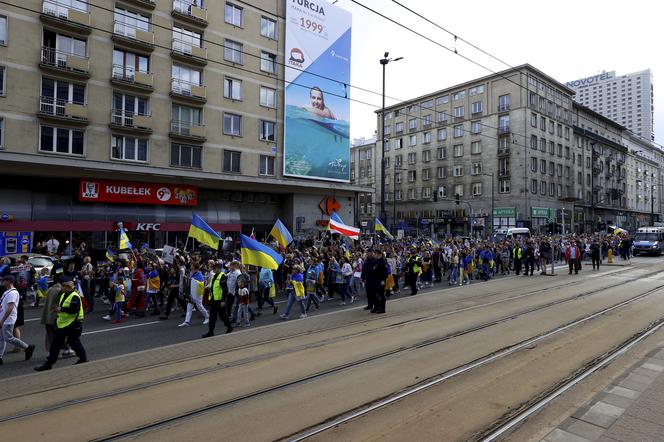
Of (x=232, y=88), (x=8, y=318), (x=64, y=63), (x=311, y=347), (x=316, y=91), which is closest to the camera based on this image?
(x=8, y=318)

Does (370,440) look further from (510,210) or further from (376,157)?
(376,157)

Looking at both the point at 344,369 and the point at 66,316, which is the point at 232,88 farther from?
the point at 344,369

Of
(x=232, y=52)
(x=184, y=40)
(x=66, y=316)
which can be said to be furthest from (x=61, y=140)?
(x=66, y=316)

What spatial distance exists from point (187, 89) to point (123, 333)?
21.7 m

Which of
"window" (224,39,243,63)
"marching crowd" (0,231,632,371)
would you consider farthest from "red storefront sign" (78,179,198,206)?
"window" (224,39,243,63)

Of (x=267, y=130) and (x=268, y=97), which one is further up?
(x=268, y=97)

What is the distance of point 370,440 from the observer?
474 cm

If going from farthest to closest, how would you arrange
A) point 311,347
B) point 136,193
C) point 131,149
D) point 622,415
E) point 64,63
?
point 131,149 < point 136,193 < point 64,63 < point 311,347 < point 622,415

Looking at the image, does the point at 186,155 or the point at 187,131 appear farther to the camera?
the point at 186,155

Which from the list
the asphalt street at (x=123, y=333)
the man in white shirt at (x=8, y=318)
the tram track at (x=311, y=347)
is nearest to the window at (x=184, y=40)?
the asphalt street at (x=123, y=333)

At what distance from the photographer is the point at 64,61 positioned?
23359mm

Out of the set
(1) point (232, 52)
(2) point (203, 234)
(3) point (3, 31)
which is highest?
(1) point (232, 52)

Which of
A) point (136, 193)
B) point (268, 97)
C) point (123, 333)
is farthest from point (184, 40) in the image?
point (123, 333)

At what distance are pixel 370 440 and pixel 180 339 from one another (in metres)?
6.24
